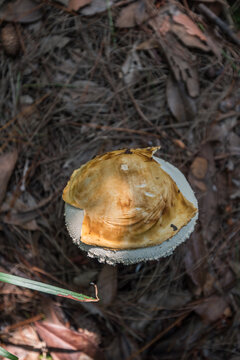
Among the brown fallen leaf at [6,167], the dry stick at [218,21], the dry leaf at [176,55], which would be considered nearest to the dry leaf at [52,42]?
the dry leaf at [176,55]

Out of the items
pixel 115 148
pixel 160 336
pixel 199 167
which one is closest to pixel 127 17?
pixel 115 148

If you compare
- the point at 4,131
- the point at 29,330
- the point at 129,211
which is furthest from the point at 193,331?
the point at 4,131

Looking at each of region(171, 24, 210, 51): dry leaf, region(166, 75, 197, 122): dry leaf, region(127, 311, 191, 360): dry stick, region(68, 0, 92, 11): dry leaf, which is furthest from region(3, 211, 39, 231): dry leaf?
region(171, 24, 210, 51): dry leaf

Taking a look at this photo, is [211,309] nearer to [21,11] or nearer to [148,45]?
[148,45]

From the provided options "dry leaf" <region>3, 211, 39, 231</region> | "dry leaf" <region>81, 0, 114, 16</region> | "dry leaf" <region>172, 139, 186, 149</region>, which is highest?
"dry leaf" <region>81, 0, 114, 16</region>

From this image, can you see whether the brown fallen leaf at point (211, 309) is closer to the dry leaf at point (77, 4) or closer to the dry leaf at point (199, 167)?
the dry leaf at point (199, 167)

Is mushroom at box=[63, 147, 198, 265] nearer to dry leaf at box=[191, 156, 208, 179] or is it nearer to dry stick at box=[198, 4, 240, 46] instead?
dry leaf at box=[191, 156, 208, 179]
